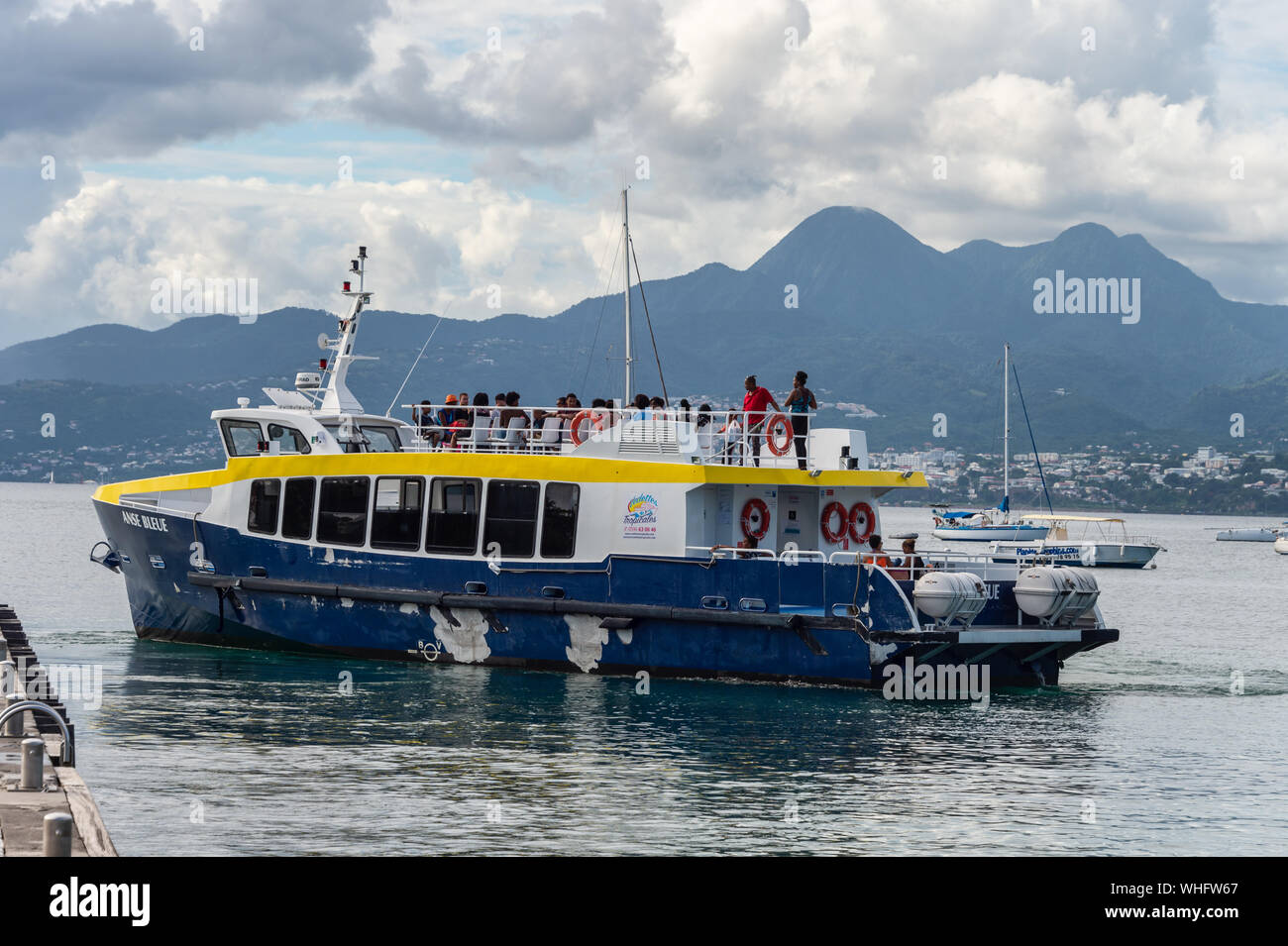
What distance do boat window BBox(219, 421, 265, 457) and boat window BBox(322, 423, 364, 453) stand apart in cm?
114

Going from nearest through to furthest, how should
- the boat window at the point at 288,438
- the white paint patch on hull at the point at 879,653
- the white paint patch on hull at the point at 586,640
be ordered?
1. the white paint patch on hull at the point at 879,653
2. the white paint patch on hull at the point at 586,640
3. the boat window at the point at 288,438

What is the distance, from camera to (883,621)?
20.0 meters

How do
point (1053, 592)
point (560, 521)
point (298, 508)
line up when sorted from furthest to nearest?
point (298, 508) → point (560, 521) → point (1053, 592)

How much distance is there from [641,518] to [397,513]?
3.81m

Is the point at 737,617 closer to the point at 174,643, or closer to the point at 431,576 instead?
the point at 431,576

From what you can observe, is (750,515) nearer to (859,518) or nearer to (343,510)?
(859,518)

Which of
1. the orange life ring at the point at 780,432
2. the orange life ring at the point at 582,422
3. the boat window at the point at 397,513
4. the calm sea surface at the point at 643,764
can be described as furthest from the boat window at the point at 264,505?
the orange life ring at the point at 780,432

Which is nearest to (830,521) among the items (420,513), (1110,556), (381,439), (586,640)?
(586,640)

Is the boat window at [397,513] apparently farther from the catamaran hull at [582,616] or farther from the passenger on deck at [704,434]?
the passenger on deck at [704,434]

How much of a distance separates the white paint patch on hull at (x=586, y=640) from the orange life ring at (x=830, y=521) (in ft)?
12.1

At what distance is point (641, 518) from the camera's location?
21.1 metres

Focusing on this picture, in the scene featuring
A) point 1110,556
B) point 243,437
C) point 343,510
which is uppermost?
point 243,437

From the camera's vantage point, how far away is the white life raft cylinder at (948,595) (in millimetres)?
19766
